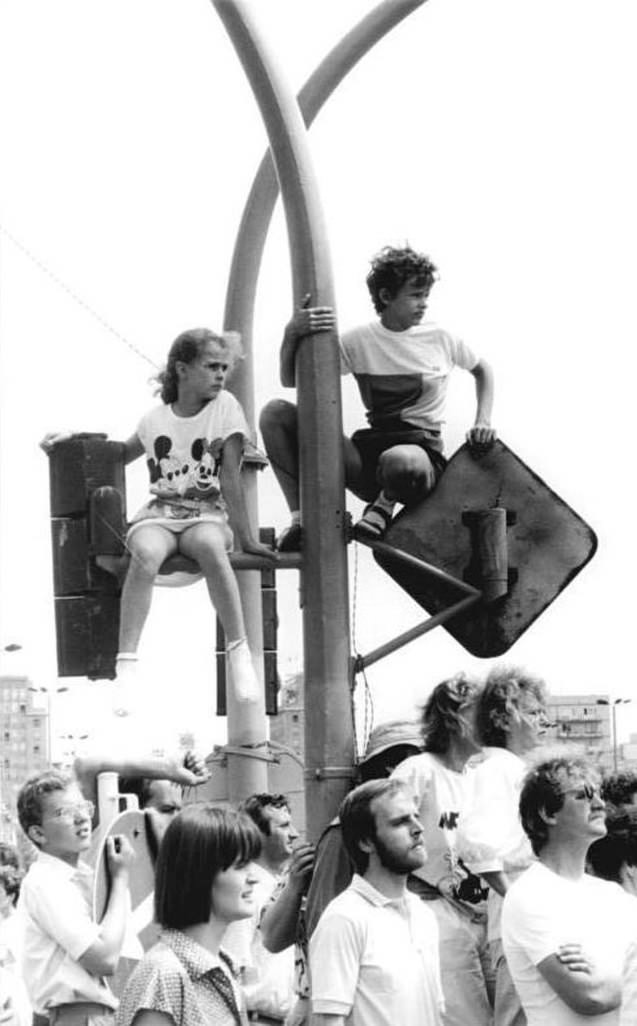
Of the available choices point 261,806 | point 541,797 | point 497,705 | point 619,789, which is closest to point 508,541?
point 497,705

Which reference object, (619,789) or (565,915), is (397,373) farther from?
(565,915)

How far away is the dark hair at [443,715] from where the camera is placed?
8125 millimetres

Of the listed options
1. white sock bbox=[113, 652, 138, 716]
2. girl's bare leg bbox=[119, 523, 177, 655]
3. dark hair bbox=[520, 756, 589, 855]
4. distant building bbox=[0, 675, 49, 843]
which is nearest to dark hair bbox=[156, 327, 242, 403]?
girl's bare leg bbox=[119, 523, 177, 655]

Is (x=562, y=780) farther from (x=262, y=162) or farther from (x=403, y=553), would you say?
(x=262, y=162)

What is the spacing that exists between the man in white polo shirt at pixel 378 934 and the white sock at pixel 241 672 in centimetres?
172

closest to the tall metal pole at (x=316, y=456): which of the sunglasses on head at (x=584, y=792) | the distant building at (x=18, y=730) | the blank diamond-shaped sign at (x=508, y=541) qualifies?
the blank diamond-shaped sign at (x=508, y=541)

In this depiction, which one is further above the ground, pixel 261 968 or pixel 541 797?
pixel 541 797

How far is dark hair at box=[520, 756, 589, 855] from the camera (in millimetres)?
7074

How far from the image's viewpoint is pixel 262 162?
29.2 feet

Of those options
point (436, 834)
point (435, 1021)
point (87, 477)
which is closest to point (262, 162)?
point (87, 477)

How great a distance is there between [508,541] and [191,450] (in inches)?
60.1

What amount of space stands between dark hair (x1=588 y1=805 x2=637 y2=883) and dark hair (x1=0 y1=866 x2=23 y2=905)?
2228mm

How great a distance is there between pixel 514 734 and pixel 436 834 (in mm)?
517

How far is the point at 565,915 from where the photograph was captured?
272 inches
